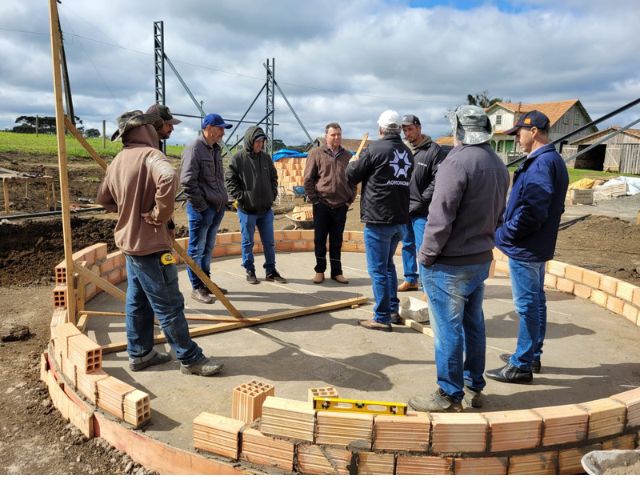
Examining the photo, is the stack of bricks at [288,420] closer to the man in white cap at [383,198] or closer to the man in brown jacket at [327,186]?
the man in white cap at [383,198]

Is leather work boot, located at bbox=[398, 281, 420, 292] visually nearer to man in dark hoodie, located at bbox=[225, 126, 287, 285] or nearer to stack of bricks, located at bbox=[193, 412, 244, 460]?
man in dark hoodie, located at bbox=[225, 126, 287, 285]

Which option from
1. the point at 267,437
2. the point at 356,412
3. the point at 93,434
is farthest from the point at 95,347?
the point at 356,412

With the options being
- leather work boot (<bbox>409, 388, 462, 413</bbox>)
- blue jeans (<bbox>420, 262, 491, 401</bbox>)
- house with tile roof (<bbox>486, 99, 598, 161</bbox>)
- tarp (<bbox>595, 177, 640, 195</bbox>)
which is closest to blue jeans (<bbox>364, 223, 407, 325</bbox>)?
blue jeans (<bbox>420, 262, 491, 401</bbox>)

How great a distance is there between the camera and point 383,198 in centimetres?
442

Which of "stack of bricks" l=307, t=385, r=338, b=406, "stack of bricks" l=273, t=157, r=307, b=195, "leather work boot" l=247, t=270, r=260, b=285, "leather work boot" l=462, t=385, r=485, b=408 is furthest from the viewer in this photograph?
"stack of bricks" l=273, t=157, r=307, b=195

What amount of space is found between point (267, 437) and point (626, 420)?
203 cm

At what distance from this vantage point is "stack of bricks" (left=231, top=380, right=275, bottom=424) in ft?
8.91

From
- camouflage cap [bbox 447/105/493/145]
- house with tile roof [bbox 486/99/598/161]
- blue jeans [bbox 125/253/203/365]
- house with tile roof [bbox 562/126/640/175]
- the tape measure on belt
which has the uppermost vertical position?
house with tile roof [bbox 486/99/598/161]

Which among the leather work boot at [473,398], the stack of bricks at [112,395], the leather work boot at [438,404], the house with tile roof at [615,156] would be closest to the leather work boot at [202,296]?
the stack of bricks at [112,395]

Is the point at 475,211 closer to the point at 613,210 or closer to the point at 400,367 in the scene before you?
the point at 400,367

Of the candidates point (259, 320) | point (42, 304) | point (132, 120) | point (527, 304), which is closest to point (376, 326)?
point (259, 320)

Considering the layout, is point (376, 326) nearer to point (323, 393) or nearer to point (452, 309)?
point (452, 309)

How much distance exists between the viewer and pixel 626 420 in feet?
9.34

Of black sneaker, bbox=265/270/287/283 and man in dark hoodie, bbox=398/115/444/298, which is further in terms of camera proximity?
black sneaker, bbox=265/270/287/283
